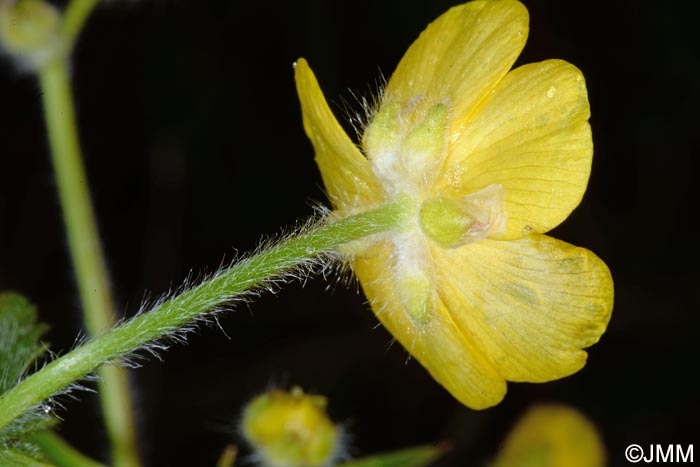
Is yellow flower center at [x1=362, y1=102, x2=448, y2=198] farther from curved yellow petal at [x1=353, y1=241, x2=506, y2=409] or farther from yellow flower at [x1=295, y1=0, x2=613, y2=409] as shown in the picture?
curved yellow petal at [x1=353, y1=241, x2=506, y2=409]

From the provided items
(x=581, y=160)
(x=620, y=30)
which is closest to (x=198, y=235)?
(x=620, y=30)

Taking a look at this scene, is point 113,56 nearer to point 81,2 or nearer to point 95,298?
point 81,2

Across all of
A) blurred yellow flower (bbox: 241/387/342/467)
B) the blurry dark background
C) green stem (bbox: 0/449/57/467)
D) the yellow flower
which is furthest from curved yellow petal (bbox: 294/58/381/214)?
the blurry dark background

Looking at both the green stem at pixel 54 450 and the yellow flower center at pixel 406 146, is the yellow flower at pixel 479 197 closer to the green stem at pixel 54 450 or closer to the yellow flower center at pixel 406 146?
the yellow flower center at pixel 406 146

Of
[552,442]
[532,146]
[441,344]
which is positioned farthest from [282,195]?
[532,146]

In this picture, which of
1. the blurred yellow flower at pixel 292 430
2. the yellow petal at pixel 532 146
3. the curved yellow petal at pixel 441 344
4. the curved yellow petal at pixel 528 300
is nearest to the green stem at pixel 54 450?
the blurred yellow flower at pixel 292 430

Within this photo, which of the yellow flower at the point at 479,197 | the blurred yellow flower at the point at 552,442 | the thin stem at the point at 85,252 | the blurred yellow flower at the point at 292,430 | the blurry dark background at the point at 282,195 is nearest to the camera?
the yellow flower at the point at 479,197
